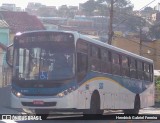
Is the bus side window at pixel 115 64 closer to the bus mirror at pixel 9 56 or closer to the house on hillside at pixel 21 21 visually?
the bus mirror at pixel 9 56

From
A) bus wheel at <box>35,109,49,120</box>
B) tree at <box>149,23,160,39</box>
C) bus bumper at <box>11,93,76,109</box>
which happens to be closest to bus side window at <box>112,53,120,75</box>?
bus wheel at <box>35,109,49,120</box>

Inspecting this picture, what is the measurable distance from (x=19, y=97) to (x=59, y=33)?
2474 mm

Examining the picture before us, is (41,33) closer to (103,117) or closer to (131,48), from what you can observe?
(103,117)

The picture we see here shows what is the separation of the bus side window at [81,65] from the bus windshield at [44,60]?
0.31 meters

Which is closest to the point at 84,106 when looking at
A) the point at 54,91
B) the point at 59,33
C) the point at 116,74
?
the point at 54,91

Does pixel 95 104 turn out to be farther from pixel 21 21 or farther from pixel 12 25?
pixel 21 21

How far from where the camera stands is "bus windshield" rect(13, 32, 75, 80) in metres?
13.7

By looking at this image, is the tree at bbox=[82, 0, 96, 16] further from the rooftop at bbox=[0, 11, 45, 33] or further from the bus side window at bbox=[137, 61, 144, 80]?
the bus side window at bbox=[137, 61, 144, 80]

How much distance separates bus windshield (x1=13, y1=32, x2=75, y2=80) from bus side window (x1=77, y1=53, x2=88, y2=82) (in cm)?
31

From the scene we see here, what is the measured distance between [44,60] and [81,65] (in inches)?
51.3

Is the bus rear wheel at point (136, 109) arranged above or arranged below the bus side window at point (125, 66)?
below

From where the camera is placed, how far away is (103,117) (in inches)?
627

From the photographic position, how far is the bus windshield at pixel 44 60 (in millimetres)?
13727

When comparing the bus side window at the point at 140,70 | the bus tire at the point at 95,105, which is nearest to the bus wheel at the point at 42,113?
the bus tire at the point at 95,105
